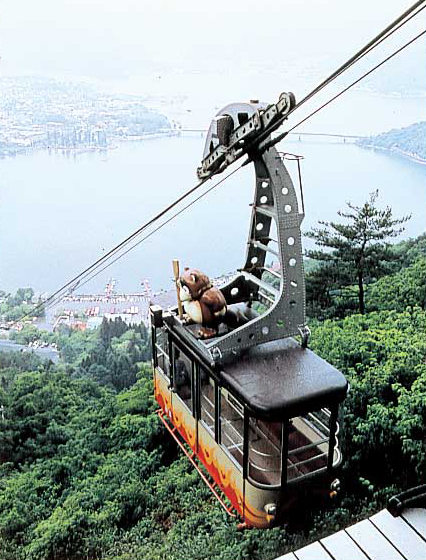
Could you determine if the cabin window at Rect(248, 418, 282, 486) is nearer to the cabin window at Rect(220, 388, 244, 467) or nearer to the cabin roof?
the cabin window at Rect(220, 388, 244, 467)

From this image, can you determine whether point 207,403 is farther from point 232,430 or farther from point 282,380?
point 282,380

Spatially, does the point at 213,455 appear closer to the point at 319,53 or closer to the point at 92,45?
the point at 319,53

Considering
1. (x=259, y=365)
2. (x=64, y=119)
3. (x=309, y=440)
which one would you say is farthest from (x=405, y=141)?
(x=259, y=365)

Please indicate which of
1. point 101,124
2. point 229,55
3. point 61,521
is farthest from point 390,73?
point 61,521

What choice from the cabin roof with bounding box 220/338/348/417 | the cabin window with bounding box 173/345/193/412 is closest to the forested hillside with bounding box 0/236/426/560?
the cabin window with bounding box 173/345/193/412

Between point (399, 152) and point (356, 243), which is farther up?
point (399, 152)

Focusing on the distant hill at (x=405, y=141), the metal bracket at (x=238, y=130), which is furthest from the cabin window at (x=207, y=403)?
the distant hill at (x=405, y=141)
